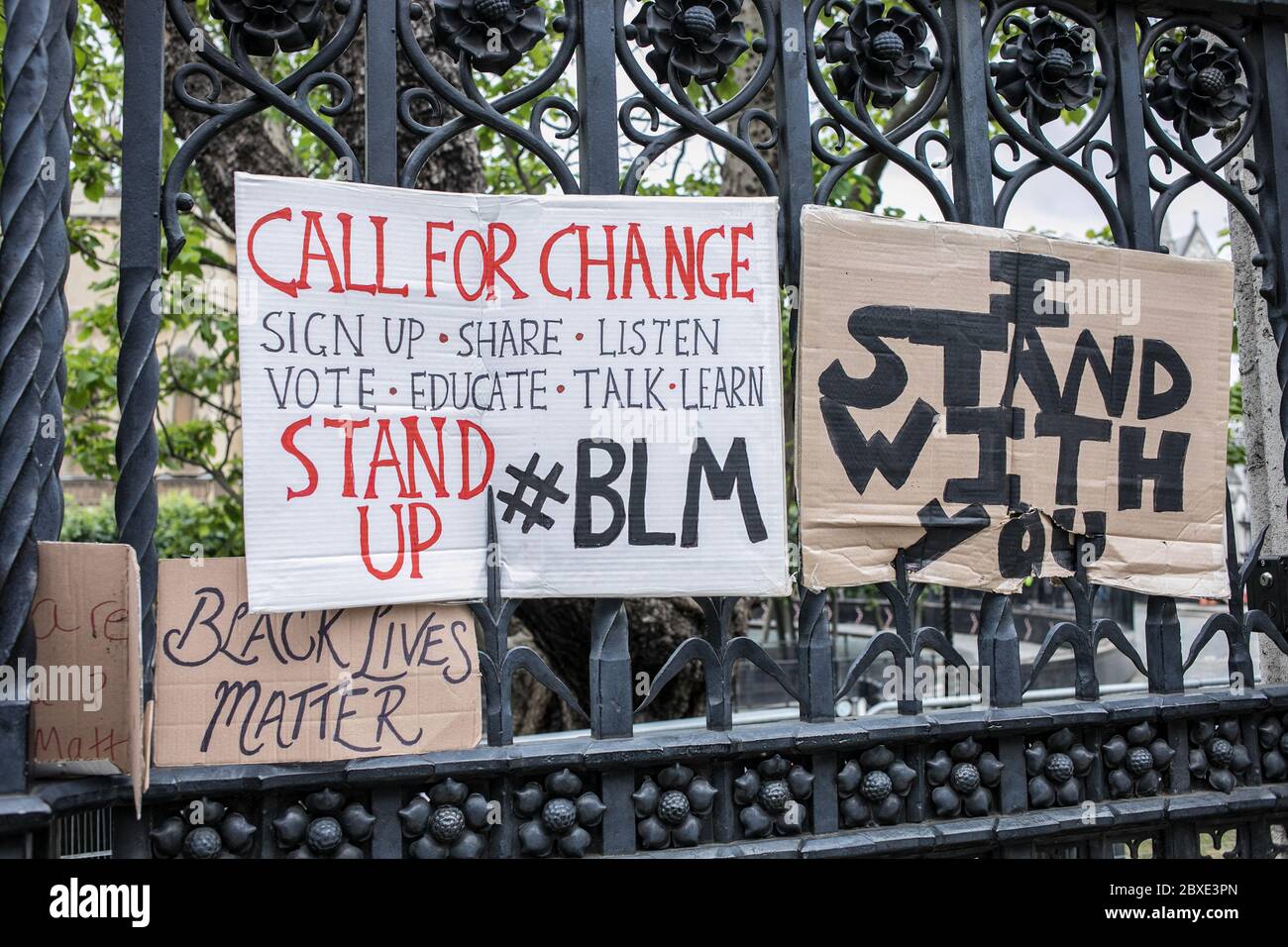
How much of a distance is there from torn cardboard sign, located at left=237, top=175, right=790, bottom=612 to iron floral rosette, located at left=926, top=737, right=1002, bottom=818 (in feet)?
2.85

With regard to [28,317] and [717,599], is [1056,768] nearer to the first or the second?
[717,599]

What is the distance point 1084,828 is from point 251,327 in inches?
121

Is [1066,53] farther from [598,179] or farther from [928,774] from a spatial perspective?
[928,774]

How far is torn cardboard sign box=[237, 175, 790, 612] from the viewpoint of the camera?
116 inches

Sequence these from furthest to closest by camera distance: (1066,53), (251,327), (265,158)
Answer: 1. (265,158)
2. (1066,53)
3. (251,327)

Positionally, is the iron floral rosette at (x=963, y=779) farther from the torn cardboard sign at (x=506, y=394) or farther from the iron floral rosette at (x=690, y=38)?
the iron floral rosette at (x=690, y=38)

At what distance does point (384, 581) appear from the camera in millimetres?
2973

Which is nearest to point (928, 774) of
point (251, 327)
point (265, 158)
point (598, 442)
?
point (598, 442)

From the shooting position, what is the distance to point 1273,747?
12.9 ft

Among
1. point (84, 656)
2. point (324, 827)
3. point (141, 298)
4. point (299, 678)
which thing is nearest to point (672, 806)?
point (324, 827)

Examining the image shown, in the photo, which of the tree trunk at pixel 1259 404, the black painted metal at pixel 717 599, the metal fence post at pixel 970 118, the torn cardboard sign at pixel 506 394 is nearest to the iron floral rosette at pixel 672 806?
the black painted metal at pixel 717 599

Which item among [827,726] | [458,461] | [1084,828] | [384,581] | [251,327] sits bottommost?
[1084,828]

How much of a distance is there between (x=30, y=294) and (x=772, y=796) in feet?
8.12

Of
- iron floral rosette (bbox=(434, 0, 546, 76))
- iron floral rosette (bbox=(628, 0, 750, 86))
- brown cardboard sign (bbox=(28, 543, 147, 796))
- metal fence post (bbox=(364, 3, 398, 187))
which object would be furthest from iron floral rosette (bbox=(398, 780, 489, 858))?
iron floral rosette (bbox=(628, 0, 750, 86))
